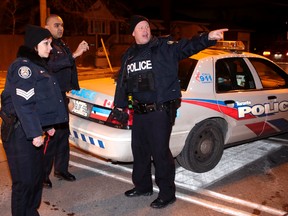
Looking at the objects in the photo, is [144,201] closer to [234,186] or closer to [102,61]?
[234,186]

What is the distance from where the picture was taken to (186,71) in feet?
16.2

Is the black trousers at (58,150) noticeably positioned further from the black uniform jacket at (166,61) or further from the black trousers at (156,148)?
the black uniform jacket at (166,61)

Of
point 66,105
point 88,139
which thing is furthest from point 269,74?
point 66,105

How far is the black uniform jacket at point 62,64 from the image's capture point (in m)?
4.37

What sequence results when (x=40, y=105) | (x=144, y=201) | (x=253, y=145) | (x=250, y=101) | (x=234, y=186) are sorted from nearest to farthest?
(x=40, y=105) → (x=144, y=201) → (x=234, y=186) → (x=250, y=101) → (x=253, y=145)

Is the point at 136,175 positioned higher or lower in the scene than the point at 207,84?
lower

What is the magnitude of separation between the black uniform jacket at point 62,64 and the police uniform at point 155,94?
2.16 ft

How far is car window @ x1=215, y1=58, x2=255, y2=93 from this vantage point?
16.8ft

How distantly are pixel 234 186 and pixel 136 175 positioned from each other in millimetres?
1233

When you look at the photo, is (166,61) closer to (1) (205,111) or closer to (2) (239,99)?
(1) (205,111)

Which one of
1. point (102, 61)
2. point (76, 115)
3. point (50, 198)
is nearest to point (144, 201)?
point (50, 198)

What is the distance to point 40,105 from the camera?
3.31 m

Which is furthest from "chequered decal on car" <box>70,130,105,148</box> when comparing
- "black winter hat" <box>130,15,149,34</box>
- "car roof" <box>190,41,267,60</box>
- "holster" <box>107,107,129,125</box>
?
"car roof" <box>190,41,267,60</box>

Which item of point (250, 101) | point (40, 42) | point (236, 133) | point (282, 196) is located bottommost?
point (282, 196)
